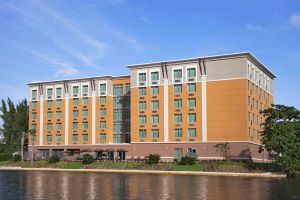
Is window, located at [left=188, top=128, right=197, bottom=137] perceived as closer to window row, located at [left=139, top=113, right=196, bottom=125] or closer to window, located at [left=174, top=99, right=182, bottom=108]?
window row, located at [left=139, top=113, right=196, bottom=125]

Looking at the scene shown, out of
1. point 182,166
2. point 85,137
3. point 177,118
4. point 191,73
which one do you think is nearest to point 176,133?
point 177,118

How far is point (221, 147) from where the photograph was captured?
3155 inches

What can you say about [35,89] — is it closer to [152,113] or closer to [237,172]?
[152,113]

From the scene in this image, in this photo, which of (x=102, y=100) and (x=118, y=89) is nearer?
(x=102, y=100)

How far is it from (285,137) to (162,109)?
3366cm

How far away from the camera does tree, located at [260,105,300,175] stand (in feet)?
195

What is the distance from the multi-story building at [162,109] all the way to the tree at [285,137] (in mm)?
17003

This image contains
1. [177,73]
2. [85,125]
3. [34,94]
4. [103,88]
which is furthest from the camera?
[34,94]

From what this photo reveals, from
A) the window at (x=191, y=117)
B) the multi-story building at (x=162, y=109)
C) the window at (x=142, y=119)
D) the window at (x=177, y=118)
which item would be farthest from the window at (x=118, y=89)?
the window at (x=191, y=117)

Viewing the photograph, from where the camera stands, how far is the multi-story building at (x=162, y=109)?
82.4 meters

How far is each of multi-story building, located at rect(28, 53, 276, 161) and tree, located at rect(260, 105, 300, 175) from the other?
17003mm

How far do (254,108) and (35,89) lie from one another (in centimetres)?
5722

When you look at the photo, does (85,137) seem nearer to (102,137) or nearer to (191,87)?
(102,137)

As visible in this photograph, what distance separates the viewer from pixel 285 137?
198ft
